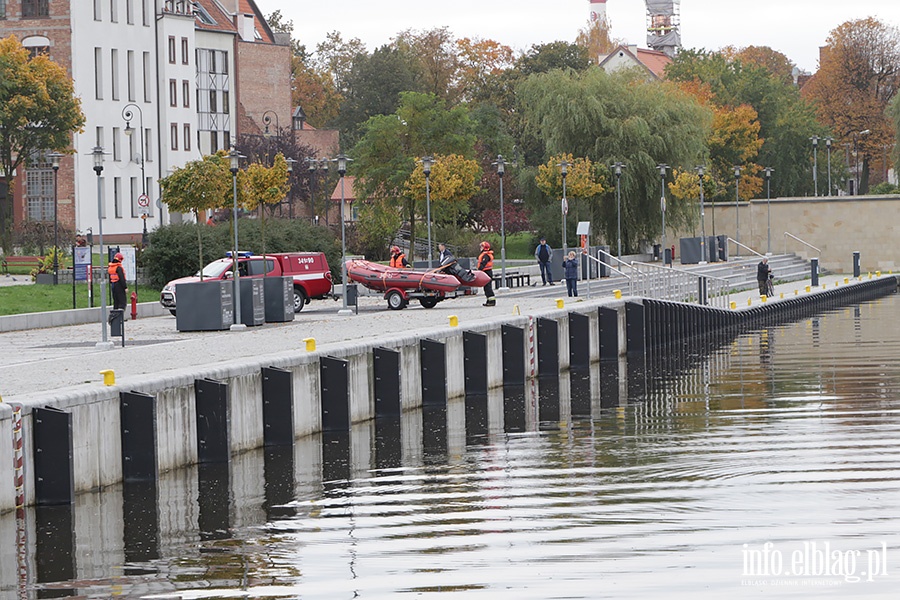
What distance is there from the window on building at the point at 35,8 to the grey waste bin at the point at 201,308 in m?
47.7

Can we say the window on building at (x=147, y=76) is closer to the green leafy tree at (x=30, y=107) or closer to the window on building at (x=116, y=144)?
the window on building at (x=116, y=144)

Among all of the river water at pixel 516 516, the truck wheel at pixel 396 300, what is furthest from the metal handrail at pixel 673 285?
the river water at pixel 516 516

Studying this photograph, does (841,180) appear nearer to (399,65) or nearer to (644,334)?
(399,65)

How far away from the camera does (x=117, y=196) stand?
3310 inches

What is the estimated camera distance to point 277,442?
77.2 ft

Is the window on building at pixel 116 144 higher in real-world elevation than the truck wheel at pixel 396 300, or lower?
higher

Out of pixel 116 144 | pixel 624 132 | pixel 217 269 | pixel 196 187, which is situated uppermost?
pixel 116 144

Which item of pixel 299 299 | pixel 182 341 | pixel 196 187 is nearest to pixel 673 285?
pixel 299 299

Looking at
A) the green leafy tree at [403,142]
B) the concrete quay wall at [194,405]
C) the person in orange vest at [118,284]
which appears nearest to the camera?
the concrete quay wall at [194,405]

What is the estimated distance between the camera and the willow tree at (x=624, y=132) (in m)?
75.2

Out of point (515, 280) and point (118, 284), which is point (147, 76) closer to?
point (515, 280)

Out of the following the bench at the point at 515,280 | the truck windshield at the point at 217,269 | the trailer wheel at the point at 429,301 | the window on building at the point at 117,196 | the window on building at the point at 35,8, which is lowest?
the trailer wheel at the point at 429,301

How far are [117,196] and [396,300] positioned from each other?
42511 mm

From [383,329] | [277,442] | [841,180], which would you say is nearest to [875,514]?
[277,442]
